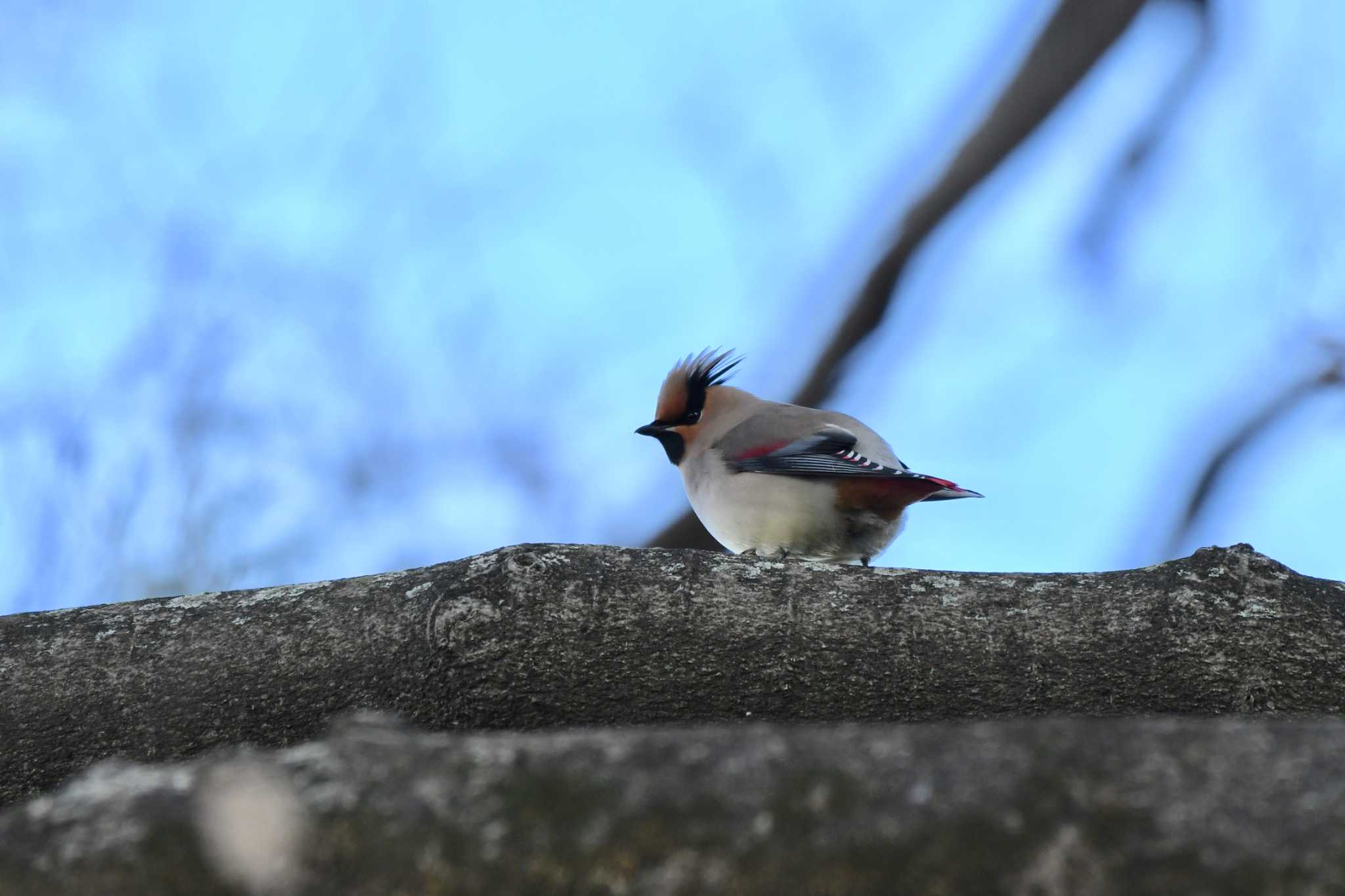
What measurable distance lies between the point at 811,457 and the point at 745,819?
205cm

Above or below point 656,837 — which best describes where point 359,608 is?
above

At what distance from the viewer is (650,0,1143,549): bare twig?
258 cm

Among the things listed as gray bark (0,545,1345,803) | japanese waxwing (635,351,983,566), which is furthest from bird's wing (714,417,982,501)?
gray bark (0,545,1345,803)

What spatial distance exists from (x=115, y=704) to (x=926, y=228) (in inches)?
73.4

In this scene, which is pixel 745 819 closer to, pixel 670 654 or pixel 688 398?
pixel 670 654

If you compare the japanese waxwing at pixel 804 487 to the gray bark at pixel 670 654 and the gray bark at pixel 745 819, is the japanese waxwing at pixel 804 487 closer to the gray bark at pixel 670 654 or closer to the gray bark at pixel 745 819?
the gray bark at pixel 670 654

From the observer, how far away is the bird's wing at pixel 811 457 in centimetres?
253

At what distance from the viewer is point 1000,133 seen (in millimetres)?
2648

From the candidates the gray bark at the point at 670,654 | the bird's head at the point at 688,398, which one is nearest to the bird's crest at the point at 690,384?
the bird's head at the point at 688,398

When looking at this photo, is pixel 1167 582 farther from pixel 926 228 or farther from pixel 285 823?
pixel 926 228

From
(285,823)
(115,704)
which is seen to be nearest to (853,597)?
(115,704)

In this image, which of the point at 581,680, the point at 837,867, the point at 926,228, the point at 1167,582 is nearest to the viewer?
the point at 837,867

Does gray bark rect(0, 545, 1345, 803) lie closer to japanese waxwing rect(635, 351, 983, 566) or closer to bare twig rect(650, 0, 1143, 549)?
japanese waxwing rect(635, 351, 983, 566)

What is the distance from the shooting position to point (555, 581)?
4.28 ft
